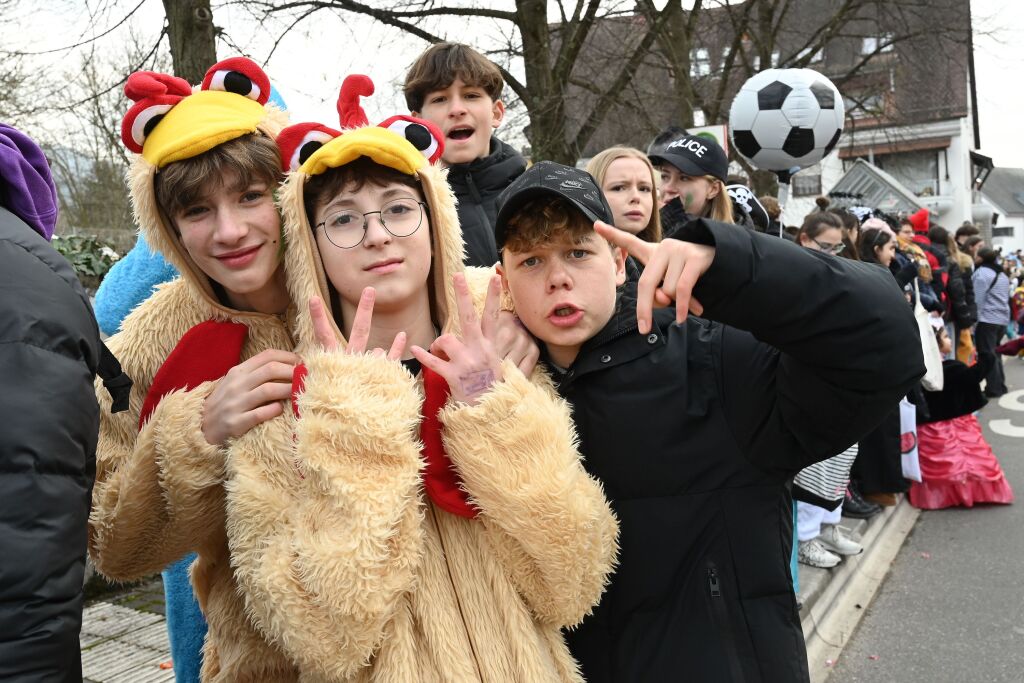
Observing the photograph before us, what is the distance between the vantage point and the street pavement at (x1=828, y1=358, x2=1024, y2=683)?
3791mm

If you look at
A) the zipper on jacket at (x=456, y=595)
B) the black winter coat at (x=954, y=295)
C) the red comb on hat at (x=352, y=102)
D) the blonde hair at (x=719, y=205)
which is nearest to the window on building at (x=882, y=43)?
Answer: the black winter coat at (x=954, y=295)

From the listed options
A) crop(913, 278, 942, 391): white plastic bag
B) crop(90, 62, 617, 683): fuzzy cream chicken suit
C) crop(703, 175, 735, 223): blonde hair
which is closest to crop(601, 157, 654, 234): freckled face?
crop(703, 175, 735, 223): blonde hair

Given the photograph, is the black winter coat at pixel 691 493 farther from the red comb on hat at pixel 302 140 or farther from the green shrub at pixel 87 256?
the green shrub at pixel 87 256

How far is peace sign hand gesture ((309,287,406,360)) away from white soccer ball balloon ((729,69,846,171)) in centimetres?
687

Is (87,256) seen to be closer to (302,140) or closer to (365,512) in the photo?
(302,140)

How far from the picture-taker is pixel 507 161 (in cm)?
308

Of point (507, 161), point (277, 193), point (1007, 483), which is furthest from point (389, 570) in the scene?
point (1007, 483)

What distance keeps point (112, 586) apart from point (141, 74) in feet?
13.2

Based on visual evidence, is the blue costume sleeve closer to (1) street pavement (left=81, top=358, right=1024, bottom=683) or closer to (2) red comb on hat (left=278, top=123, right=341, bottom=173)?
(2) red comb on hat (left=278, top=123, right=341, bottom=173)

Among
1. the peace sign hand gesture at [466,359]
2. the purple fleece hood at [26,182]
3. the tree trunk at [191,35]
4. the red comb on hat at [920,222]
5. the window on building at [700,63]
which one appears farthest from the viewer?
the window on building at [700,63]

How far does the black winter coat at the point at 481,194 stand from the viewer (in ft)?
9.55

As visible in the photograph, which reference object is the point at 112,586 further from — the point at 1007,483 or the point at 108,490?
the point at 1007,483

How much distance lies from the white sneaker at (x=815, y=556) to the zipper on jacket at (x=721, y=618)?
10.7 feet

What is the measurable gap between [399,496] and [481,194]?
1.79 meters
